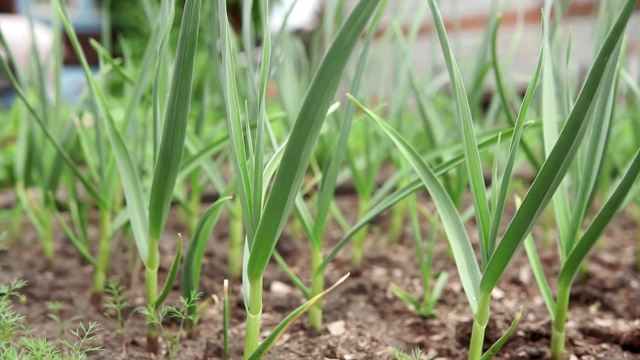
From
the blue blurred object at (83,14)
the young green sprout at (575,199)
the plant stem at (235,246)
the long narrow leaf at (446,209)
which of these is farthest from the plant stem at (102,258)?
the blue blurred object at (83,14)

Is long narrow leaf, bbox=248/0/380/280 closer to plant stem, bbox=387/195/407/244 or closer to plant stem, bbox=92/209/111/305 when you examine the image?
plant stem, bbox=92/209/111/305

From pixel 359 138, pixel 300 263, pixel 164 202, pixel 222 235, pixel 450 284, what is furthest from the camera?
pixel 359 138

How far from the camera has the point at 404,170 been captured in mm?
924

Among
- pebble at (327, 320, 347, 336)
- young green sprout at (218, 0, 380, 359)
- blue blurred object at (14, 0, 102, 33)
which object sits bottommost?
pebble at (327, 320, 347, 336)

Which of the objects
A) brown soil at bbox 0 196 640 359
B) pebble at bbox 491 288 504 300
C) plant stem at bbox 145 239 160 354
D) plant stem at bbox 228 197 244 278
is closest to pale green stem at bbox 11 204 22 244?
brown soil at bbox 0 196 640 359

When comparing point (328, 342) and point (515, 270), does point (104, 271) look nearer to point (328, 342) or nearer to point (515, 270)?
point (328, 342)

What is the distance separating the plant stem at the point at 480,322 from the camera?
58cm

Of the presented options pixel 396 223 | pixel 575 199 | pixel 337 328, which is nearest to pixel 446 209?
pixel 575 199

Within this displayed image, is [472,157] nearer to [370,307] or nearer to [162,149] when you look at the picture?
[162,149]

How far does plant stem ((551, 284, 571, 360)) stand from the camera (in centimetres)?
68

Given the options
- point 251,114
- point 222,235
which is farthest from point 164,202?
point 222,235

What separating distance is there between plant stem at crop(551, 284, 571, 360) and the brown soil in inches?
0.9

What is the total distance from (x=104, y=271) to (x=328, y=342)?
38 centimetres

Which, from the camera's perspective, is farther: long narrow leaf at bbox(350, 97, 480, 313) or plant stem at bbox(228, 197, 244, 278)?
plant stem at bbox(228, 197, 244, 278)
